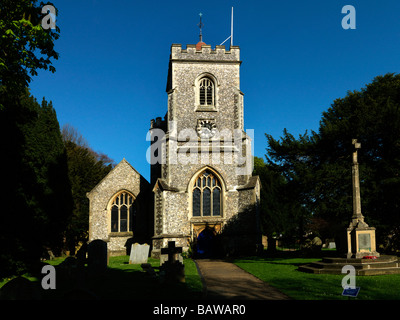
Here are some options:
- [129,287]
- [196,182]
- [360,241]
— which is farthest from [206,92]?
[129,287]

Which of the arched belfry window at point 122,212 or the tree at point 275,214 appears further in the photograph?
the tree at point 275,214

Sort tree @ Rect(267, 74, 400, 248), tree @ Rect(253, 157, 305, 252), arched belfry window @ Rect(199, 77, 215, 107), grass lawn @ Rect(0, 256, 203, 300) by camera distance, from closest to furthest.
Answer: grass lawn @ Rect(0, 256, 203, 300), tree @ Rect(267, 74, 400, 248), arched belfry window @ Rect(199, 77, 215, 107), tree @ Rect(253, 157, 305, 252)

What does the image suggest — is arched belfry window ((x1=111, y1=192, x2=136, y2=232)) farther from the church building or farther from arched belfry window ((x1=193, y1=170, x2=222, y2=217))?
arched belfry window ((x1=193, y1=170, x2=222, y2=217))

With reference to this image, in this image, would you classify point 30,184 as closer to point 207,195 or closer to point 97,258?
point 97,258

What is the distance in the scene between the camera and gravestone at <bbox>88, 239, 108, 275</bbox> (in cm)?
1354

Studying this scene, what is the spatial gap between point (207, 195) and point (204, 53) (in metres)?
9.93

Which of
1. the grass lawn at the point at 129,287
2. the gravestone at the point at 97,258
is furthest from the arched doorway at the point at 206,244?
the gravestone at the point at 97,258

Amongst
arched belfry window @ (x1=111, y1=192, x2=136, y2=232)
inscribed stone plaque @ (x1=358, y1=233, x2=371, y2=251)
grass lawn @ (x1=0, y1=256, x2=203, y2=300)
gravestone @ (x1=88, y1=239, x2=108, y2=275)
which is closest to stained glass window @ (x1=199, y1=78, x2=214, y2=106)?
arched belfry window @ (x1=111, y1=192, x2=136, y2=232)

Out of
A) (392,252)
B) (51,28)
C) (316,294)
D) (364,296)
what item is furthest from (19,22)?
(392,252)

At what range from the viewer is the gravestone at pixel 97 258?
13.5 meters

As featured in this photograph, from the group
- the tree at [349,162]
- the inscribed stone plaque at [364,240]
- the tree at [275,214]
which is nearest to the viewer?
the inscribed stone plaque at [364,240]

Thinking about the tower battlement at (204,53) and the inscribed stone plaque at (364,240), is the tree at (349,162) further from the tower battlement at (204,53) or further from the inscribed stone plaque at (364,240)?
the tower battlement at (204,53)

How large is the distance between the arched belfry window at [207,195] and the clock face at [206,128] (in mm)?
2413

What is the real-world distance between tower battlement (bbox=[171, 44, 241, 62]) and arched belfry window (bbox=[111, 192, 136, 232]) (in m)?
10.4
